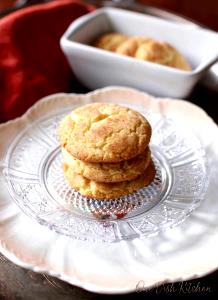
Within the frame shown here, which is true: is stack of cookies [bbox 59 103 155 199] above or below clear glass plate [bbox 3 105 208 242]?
above

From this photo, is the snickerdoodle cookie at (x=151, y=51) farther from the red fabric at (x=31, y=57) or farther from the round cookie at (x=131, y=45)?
the red fabric at (x=31, y=57)

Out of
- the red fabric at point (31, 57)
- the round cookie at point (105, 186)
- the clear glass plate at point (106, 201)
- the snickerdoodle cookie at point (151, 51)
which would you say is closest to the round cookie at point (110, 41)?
the snickerdoodle cookie at point (151, 51)

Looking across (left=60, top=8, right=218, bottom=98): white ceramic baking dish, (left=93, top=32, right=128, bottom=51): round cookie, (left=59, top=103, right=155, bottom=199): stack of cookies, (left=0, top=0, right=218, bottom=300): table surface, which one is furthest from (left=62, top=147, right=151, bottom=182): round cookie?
(left=93, top=32, right=128, bottom=51): round cookie

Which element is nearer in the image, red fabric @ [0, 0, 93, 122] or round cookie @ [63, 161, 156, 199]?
round cookie @ [63, 161, 156, 199]

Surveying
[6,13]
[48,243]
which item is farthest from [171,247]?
[6,13]

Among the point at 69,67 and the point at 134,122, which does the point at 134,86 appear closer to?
the point at 69,67

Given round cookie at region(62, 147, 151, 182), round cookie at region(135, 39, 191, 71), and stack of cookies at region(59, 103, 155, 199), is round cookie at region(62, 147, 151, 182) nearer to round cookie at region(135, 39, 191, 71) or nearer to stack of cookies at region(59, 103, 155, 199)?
stack of cookies at region(59, 103, 155, 199)

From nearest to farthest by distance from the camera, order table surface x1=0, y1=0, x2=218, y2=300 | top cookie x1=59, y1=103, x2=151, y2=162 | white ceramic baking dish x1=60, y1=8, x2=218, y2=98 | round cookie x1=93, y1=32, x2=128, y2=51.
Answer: table surface x1=0, y1=0, x2=218, y2=300 → top cookie x1=59, y1=103, x2=151, y2=162 → white ceramic baking dish x1=60, y1=8, x2=218, y2=98 → round cookie x1=93, y1=32, x2=128, y2=51

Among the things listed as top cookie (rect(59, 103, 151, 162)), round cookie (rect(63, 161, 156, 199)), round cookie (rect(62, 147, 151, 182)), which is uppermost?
top cookie (rect(59, 103, 151, 162))
